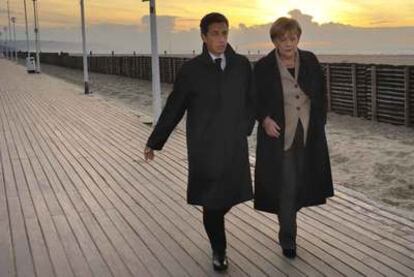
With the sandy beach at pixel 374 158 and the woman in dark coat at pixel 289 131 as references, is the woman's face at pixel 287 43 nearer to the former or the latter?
the woman in dark coat at pixel 289 131

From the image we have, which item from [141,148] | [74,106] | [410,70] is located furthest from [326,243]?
[74,106]

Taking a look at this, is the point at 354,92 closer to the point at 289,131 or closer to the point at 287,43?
the point at 289,131

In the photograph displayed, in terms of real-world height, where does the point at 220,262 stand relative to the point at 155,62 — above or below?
below

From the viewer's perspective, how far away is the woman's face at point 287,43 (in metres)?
3.98

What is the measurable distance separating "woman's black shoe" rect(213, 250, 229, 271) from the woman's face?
1484 mm

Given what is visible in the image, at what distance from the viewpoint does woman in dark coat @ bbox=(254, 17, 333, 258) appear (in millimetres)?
4082

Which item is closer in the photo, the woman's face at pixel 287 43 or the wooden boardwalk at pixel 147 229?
the woman's face at pixel 287 43

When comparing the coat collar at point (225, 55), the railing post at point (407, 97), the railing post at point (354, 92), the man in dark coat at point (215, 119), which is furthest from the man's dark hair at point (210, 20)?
the railing post at point (354, 92)

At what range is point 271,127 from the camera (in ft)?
13.4

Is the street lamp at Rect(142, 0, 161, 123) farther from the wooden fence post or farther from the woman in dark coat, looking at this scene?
the woman in dark coat

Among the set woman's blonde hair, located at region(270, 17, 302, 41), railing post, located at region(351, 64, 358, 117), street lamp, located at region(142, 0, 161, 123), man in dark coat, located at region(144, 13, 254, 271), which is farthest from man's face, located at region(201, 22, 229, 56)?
railing post, located at region(351, 64, 358, 117)

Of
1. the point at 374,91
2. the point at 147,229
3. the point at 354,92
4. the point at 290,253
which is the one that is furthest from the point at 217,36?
the point at 354,92

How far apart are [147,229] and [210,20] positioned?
2194 mm

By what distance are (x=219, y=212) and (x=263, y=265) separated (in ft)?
1.73
